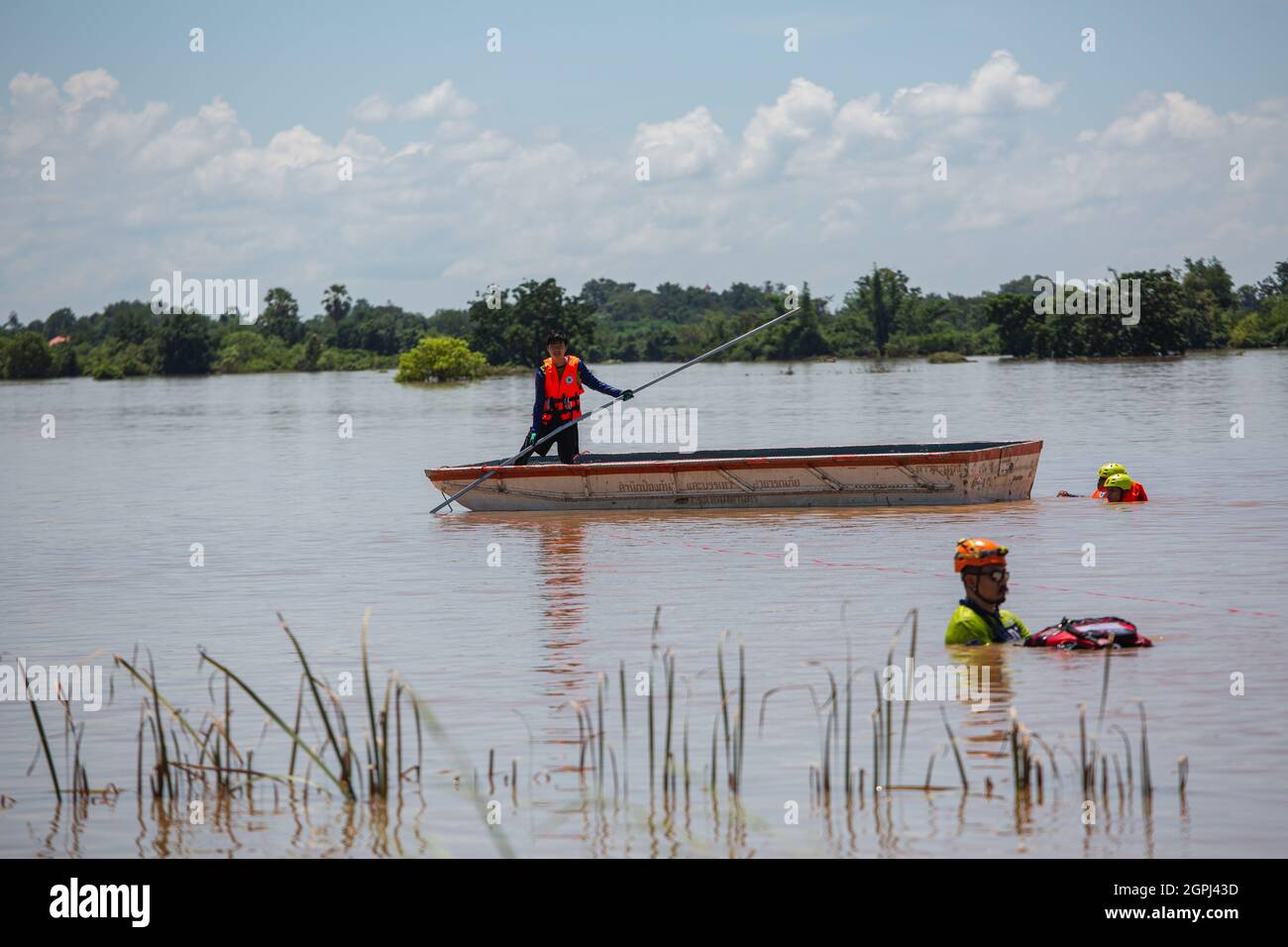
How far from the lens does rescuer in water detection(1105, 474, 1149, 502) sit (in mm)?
17047

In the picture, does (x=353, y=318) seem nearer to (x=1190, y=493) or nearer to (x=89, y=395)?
(x=89, y=395)

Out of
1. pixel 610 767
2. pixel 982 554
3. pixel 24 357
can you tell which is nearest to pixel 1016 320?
pixel 24 357

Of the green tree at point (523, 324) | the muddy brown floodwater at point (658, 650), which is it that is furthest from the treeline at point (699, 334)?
the muddy brown floodwater at point (658, 650)

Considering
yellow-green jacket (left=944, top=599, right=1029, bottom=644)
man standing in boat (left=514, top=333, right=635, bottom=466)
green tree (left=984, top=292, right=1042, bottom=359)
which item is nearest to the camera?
yellow-green jacket (left=944, top=599, right=1029, bottom=644)

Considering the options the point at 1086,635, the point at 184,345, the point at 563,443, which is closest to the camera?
the point at 1086,635

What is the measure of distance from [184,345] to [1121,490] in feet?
364

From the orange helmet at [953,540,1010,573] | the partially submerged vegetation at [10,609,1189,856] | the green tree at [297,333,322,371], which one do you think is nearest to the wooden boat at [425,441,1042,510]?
the orange helmet at [953,540,1010,573]

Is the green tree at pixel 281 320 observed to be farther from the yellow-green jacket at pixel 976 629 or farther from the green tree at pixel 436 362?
the yellow-green jacket at pixel 976 629

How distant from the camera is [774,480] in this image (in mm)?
17344

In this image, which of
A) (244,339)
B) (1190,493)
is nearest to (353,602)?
(1190,493)

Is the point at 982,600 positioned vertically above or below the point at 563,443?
below

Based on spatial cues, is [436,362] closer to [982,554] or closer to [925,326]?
[925,326]

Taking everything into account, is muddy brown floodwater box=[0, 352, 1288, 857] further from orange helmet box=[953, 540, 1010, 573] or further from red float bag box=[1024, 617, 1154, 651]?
orange helmet box=[953, 540, 1010, 573]

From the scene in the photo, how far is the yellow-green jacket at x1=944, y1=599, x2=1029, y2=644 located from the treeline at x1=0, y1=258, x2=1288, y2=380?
77.0m
